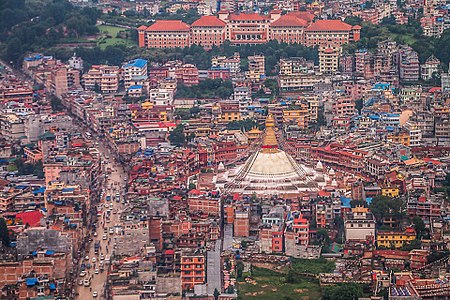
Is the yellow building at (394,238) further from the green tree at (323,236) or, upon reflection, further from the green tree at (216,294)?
the green tree at (216,294)

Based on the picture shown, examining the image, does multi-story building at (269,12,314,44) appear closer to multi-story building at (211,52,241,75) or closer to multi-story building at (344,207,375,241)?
multi-story building at (211,52,241,75)

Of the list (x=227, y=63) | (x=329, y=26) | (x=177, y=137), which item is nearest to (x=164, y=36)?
(x=227, y=63)

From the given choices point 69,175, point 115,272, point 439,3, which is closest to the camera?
point 115,272

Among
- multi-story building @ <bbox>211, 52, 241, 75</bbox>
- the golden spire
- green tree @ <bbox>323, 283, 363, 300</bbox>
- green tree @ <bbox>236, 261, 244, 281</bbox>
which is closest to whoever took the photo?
green tree @ <bbox>323, 283, 363, 300</bbox>

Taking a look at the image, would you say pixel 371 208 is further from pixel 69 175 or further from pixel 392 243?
pixel 69 175

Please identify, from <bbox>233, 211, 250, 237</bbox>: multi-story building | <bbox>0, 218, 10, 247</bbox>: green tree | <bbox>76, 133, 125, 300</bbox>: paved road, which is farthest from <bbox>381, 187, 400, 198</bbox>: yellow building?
<bbox>0, 218, 10, 247</bbox>: green tree

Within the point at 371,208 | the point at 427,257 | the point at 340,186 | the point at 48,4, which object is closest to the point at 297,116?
the point at 340,186

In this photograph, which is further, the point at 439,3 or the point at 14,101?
the point at 439,3
